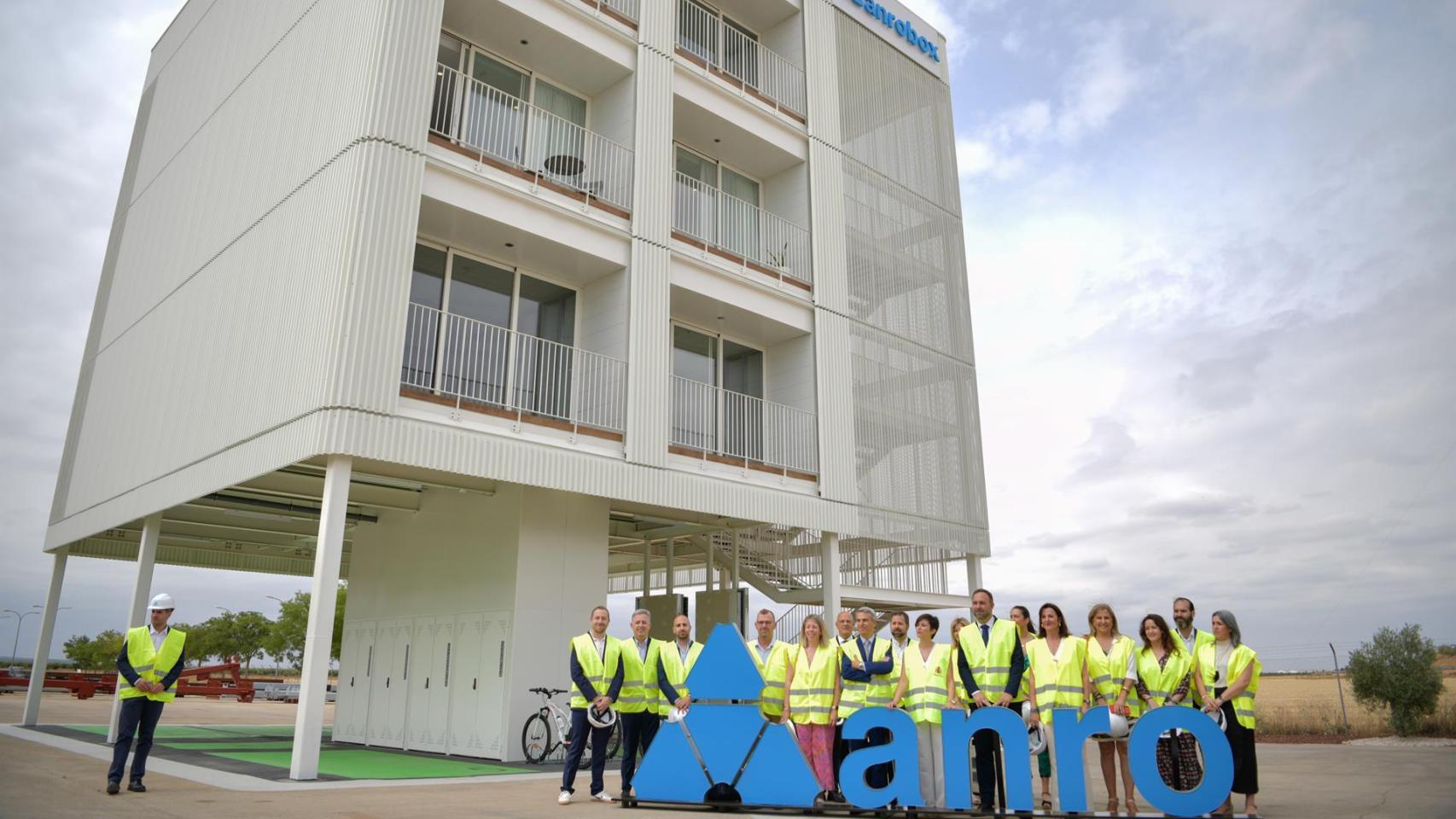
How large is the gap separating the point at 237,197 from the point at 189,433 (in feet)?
13.3

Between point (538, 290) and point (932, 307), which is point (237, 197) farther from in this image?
point (932, 307)

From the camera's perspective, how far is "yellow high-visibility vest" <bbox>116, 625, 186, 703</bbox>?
906 centimetres

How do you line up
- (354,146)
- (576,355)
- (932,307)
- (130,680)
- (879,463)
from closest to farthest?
(130,680) → (354,146) → (576,355) → (879,463) → (932,307)

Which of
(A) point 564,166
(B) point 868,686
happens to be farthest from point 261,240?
(B) point 868,686

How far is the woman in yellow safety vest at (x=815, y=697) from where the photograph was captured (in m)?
8.88

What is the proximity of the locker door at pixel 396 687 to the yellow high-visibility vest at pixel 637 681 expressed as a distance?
8.12 meters

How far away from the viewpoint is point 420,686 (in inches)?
617

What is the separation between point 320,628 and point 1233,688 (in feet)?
31.6


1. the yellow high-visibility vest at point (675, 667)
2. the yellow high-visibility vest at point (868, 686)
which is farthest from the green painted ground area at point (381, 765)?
the yellow high-visibility vest at point (868, 686)

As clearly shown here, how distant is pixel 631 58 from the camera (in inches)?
633

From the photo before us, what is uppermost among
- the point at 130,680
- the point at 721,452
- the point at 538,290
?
the point at 538,290

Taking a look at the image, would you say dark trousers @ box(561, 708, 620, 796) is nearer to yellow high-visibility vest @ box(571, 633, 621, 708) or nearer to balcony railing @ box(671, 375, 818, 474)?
yellow high-visibility vest @ box(571, 633, 621, 708)

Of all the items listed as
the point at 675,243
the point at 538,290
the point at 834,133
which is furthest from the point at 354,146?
the point at 834,133

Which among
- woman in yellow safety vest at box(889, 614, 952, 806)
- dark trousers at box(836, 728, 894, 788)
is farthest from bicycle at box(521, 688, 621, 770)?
woman in yellow safety vest at box(889, 614, 952, 806)
